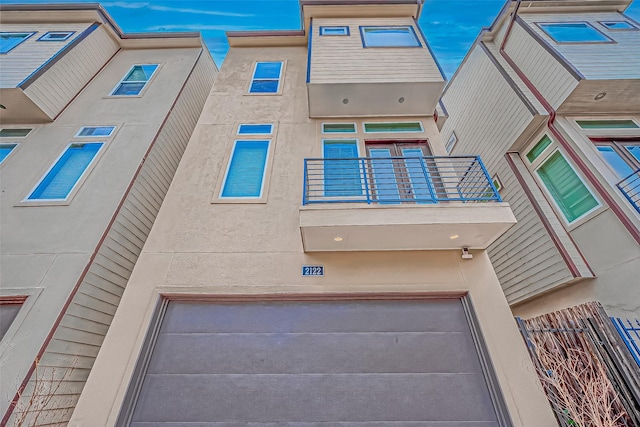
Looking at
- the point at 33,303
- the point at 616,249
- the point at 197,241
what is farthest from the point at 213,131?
the point at 616,249

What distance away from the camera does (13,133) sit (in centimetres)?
568

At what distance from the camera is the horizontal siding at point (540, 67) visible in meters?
5.69

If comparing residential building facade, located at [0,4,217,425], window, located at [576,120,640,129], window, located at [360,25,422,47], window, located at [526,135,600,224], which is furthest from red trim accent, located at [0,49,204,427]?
window, located at [576,120,640,129]

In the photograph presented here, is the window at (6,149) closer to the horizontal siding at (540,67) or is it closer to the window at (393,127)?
the window at (393,127)

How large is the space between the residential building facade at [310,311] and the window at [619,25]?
19.9 ft

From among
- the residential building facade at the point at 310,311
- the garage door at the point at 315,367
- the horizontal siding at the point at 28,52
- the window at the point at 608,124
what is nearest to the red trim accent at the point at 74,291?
the residential building facade at the point at 310,311

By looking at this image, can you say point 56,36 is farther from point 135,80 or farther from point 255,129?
point 255,129

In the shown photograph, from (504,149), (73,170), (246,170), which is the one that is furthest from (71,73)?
(504,149)

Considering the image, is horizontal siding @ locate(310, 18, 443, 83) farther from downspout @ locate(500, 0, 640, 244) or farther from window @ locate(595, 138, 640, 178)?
window @ locate(595, 138, 640, 178)

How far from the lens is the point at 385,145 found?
543 centimetres

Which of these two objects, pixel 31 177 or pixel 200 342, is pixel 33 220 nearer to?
pixel 31 177

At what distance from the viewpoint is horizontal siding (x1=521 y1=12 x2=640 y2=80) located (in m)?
5.38

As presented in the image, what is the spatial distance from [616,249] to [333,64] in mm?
6172

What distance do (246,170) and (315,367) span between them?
3467mm
